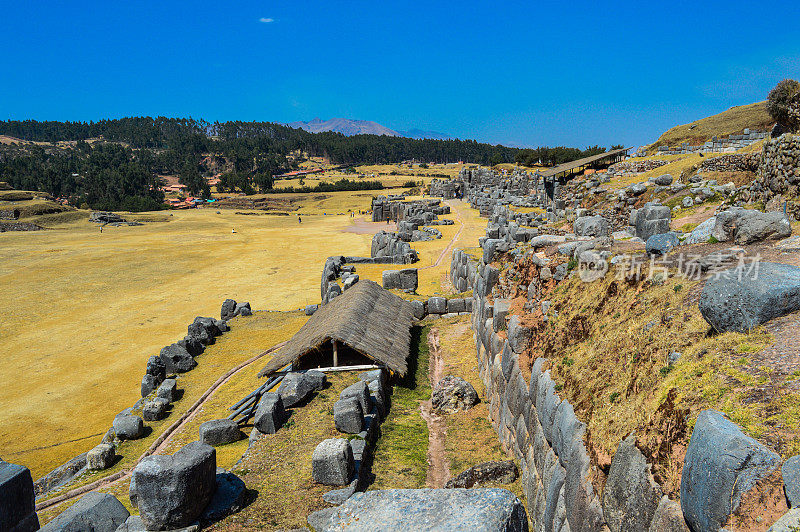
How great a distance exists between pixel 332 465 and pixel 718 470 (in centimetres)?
815

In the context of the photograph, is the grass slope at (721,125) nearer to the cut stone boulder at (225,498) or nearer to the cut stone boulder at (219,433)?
the cut stone boulder at (219,433)

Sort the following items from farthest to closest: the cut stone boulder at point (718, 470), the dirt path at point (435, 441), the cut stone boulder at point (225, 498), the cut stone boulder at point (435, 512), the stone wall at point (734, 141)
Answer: the stone wall at point (734, 141) < the dirt path at point (435, 441) < the cut stone boulder at point (225, 498) < the cut stone boulder at point (435, 512) < the cut stone boulder at point (718, 470)

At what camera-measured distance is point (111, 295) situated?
126 ft

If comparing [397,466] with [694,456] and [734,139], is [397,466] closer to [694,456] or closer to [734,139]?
[694,456]

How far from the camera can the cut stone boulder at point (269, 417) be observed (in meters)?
13.5

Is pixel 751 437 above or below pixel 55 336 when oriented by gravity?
above

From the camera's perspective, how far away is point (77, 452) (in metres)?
16.8

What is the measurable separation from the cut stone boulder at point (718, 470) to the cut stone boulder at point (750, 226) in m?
7.07

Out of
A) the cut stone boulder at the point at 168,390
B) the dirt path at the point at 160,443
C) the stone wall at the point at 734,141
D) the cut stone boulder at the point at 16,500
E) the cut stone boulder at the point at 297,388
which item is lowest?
the dirt path at the point at 160,443

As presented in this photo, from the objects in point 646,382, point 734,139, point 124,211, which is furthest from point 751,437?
point 124,211

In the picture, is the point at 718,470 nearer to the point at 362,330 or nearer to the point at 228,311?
the point at 362,330

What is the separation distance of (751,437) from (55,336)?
34.7 meters

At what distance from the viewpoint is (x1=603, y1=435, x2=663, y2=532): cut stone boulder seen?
556 cm

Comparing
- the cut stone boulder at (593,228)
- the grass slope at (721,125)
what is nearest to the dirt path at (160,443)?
the cut stone boulder at (593,228)
